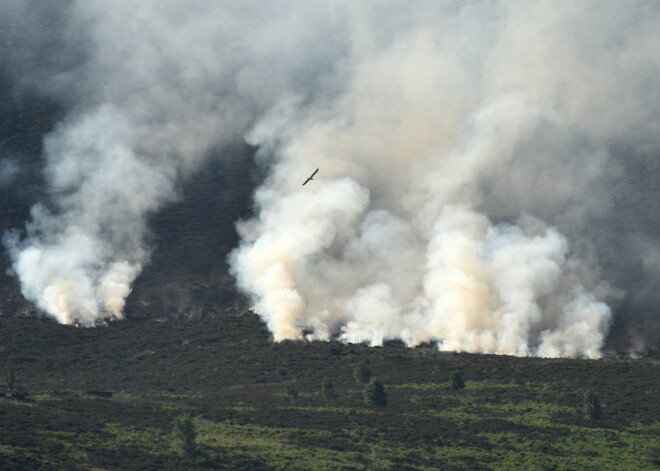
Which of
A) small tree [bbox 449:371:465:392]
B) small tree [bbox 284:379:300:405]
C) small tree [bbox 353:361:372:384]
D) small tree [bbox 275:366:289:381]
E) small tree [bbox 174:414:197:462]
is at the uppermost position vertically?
small tree [bbox 275:366:289:381]

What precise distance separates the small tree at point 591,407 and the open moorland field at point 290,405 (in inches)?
27.8

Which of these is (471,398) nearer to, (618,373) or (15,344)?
(618,373)

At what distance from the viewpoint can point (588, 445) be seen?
478 feet

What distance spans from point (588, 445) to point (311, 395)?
33005 millimetres

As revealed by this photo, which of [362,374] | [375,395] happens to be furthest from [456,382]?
[375,395]

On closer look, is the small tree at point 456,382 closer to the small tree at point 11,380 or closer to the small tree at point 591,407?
the small tree at point 591,407

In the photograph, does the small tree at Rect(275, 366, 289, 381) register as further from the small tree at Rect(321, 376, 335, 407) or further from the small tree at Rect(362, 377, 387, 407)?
the small tree at Rect(362, 377, 387, 407)

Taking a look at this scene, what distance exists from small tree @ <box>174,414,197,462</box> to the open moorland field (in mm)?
517

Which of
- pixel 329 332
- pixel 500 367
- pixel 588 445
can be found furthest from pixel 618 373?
pixel 329 332

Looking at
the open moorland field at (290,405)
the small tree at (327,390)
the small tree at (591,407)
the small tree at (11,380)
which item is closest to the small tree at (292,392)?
the open moorland field at (290,405)

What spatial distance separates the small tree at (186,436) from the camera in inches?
5458

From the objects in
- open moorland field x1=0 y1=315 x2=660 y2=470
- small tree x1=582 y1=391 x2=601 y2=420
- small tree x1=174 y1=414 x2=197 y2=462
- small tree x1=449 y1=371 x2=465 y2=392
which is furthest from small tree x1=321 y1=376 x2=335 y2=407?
small tree x1=582 y1=391 x2=601 y2=420

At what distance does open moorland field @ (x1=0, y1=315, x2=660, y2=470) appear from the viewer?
140 m

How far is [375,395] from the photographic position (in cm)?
15788
